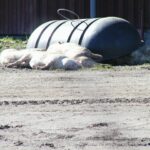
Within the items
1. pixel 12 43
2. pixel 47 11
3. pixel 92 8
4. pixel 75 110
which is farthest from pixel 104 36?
pixel 47 11

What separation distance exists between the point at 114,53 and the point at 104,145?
992 centimetres

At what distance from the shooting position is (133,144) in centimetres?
699

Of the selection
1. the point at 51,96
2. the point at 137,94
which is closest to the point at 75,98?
the point at 51,96

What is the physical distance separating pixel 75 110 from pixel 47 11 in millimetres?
15590

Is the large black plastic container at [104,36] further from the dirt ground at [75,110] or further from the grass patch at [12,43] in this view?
the grass patch at [12,43]

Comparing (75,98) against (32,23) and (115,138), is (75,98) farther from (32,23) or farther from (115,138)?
(32,23)

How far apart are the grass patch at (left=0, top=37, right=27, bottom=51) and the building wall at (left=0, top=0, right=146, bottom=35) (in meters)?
1.02

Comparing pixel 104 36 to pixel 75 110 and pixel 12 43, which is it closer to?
pixel 12 43

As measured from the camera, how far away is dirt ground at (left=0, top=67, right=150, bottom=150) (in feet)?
23.5

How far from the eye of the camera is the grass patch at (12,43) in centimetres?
2118

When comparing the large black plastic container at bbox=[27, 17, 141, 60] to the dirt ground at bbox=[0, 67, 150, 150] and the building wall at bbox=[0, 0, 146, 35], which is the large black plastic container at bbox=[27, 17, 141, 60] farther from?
the building wall at bbox=[0, 0, 146, 35]

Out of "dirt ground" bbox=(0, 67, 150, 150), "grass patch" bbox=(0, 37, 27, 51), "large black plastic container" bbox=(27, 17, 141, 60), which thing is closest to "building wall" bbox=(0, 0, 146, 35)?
"grass patch" bbox=(0, 37, 27, 51)

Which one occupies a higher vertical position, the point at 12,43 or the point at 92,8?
the point at 92,8

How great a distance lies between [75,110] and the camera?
9.34 metres
